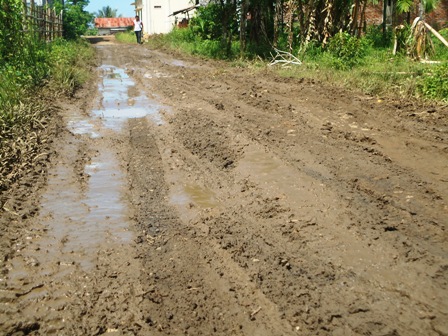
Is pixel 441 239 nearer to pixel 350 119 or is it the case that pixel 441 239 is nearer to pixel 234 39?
pixel 350 119

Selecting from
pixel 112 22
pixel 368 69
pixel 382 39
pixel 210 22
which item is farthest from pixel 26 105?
pixel 112 22

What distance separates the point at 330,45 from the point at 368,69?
2180 mm

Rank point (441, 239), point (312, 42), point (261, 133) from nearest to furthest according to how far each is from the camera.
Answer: point (441, 239) < point (261, 133) < point (312, 42)

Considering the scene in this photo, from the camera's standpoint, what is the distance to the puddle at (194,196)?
4719mm

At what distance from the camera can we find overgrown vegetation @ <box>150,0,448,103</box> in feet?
30.6

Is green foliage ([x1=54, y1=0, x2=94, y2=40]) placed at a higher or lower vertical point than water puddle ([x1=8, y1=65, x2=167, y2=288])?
higher

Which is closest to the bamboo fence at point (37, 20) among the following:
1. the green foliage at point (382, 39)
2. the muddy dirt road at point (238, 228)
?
the muddy dirt road at point (238, 228)

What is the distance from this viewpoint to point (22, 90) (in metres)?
8.66

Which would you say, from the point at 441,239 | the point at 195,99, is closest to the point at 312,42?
the point at 195,99

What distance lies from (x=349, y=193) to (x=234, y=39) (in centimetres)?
1757

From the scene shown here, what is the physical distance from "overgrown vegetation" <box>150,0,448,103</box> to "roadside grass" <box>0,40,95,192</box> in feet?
18.5

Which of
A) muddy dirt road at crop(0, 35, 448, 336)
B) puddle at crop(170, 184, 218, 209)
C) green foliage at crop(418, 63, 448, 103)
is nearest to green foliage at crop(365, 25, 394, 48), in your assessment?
green foliage at crop(418, 63, 448, 103)

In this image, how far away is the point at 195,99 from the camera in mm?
9516

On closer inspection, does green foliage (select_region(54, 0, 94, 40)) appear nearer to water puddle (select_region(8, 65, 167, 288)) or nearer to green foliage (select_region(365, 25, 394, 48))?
green foliage (select_region(365, 25, 394, 48))
